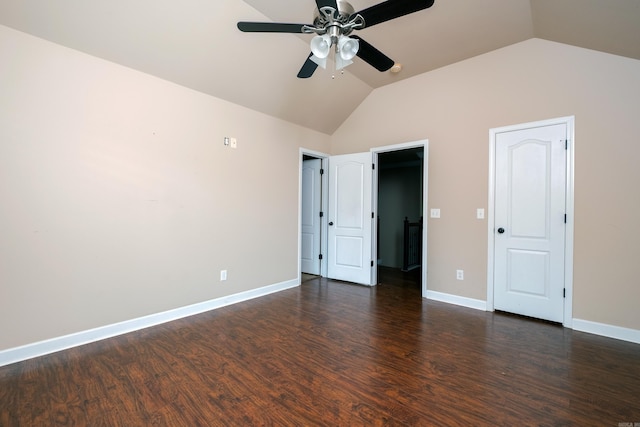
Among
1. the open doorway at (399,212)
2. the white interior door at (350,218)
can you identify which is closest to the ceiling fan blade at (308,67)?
the white interior door at (350,218)

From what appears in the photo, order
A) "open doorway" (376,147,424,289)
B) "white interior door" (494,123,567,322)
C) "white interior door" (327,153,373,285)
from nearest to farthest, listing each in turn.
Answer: "white interior door" (494,123,567,322) → "white interior door" (327,153,373,285) → "open doorway" (376,147,424,289)

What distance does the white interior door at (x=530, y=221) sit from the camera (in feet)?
9.57

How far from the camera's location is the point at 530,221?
10.1 ft

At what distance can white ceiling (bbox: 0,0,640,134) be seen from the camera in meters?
2.17

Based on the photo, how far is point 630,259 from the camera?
2.56 meters

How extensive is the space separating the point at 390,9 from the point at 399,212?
4803mm

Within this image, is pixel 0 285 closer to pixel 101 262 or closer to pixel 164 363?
pixel 101 262

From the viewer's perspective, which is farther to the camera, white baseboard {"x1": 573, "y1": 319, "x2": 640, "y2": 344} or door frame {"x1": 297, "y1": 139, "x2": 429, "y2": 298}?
door frame {"x1": 297, "y1": 139, "x2": 429, "y2": 298}

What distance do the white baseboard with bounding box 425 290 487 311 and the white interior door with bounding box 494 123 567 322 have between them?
0.57 ft

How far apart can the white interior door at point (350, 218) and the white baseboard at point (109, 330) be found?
155cm

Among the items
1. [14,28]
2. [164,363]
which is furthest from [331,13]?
[164,363]

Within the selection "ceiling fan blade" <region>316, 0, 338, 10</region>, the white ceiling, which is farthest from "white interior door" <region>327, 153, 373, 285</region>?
"ceiling fan blade" <region>316, 0, 338, 10</region>

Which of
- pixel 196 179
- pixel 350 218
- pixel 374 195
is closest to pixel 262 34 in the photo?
pixel 196 179

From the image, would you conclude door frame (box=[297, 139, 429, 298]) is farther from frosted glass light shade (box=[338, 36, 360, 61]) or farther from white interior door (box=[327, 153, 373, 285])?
frosted glass light shade (box=[338, 36, 360, 61])
